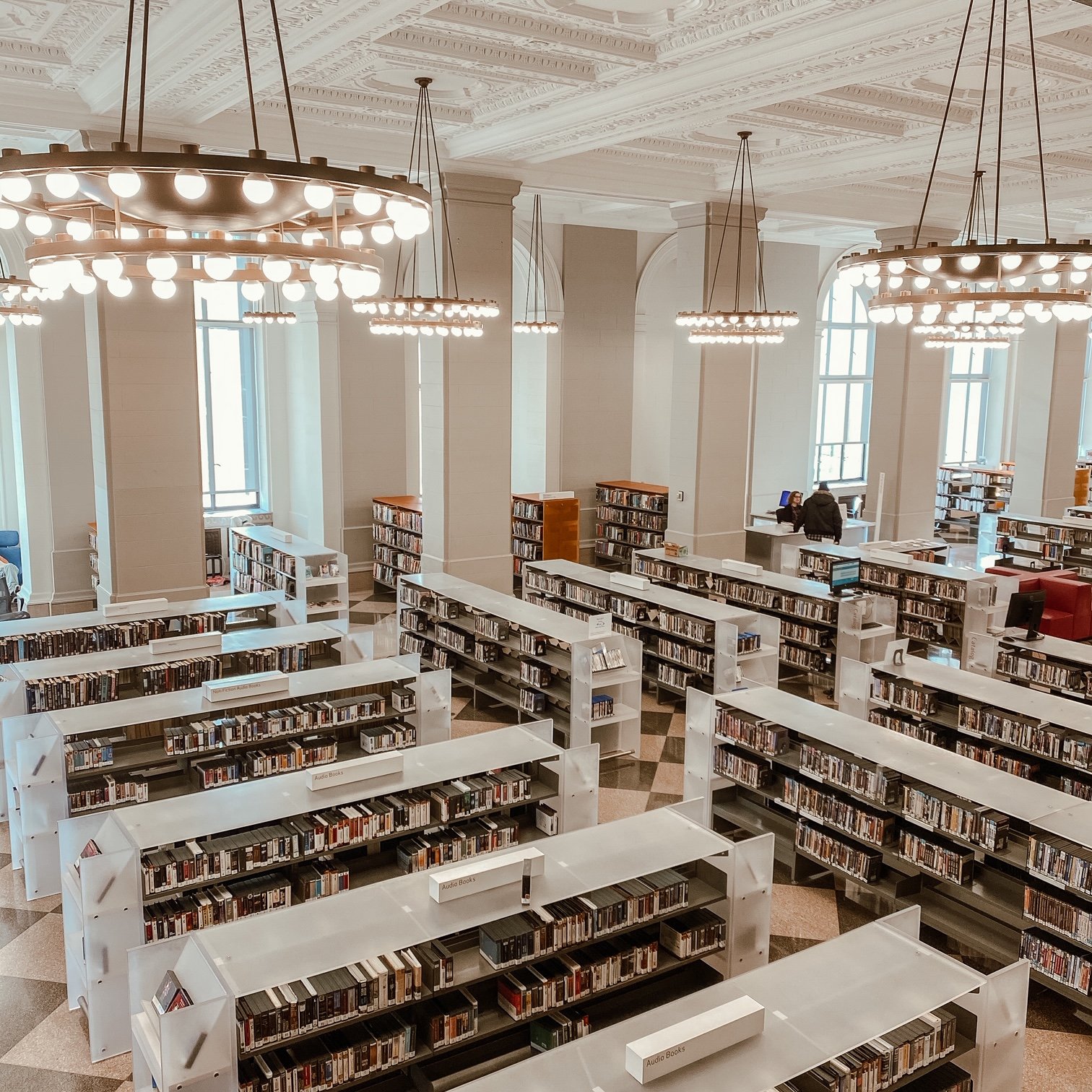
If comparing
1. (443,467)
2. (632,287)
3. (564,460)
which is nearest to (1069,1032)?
(443,467)

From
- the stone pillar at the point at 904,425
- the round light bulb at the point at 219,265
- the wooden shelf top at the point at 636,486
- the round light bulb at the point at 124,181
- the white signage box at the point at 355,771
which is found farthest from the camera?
the wooden shelf top at the point at 636,486

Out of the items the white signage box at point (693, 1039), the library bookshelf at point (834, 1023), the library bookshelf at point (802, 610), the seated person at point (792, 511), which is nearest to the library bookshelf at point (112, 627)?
the library bookshelf at point (802, 610)

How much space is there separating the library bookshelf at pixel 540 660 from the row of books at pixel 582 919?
3.55 metres

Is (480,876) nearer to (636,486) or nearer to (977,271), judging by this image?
(977,271)

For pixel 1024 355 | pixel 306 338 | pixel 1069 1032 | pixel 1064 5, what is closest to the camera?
pixel 1069 1032

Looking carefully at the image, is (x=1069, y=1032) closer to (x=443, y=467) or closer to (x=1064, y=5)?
(x=1064, y=5)

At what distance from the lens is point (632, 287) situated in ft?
57.2

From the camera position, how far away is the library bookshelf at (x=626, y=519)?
1567 centimetres

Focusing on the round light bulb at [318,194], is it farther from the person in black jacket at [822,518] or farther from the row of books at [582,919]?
the person in black jacket at [822,518]

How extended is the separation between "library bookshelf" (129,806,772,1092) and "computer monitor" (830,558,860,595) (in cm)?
527

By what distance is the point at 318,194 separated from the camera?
3207mm

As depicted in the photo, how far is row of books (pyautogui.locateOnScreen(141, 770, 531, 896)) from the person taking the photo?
541 cm

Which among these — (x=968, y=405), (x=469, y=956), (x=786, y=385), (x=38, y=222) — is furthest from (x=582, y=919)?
(x=968, y=405)

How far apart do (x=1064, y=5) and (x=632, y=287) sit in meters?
11.7
